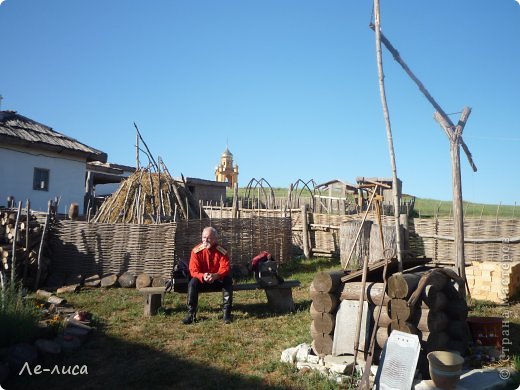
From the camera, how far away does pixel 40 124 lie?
16.3m

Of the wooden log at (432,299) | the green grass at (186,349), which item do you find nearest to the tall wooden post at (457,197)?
the green grass at (186,349)

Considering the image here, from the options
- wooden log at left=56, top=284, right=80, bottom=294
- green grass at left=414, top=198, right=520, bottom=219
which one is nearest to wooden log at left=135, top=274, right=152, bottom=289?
wooden log at left=56, top=284, right=80, bottom=294

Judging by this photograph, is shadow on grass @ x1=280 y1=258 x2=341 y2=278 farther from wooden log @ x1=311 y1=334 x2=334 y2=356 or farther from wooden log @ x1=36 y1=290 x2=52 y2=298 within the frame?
wooden log @ x1=311 y1=334 x2=334 y2=356

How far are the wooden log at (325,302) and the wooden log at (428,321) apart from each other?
0.87m

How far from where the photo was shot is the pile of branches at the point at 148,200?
11.1 metres

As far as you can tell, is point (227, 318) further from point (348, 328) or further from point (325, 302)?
point (348, 328)

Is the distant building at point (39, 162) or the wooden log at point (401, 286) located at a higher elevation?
the distant building at point (39, 162)

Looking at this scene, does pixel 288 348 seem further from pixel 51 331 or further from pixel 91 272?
A: pixel 91 272

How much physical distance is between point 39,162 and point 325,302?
12.9 m

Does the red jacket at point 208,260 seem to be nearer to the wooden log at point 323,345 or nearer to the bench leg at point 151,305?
the bench leg at point 151,305

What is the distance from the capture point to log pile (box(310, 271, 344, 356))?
4.76 meters

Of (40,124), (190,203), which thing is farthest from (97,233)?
(40,124)

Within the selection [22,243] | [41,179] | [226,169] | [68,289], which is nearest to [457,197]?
[68,289]

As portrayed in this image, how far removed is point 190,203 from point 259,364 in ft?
27.1
